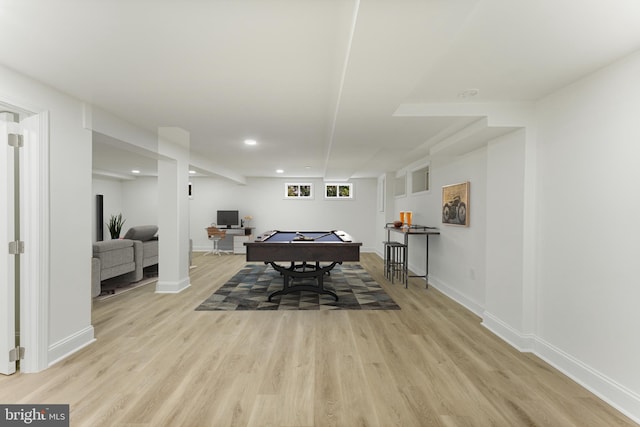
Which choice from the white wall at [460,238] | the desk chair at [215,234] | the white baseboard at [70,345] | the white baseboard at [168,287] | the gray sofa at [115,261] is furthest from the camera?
the desk chair at [215,234]

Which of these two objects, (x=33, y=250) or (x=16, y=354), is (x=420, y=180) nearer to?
(x=33, y=250)

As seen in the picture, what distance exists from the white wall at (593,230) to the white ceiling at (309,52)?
0.87 ft

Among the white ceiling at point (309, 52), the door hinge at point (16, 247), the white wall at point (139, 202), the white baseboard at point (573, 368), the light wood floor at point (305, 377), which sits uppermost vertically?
the white ceiling at point (309, 52)

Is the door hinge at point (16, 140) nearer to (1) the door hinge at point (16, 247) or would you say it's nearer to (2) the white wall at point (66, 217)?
(2) the white wall at point (66, 217)

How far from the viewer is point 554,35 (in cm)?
185

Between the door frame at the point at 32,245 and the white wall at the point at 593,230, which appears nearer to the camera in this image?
the white wall at the point at 593,230

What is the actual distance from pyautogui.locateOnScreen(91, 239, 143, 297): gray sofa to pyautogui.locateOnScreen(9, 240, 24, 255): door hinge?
1.98m

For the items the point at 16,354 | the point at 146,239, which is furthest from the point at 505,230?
the point at 146,239

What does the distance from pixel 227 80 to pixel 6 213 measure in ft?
6.81

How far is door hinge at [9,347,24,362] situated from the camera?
248 centimetres

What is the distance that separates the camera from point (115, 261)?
484 centimetres

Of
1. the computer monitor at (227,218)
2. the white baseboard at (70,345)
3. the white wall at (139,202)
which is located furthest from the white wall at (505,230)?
the white wall at (139,202)

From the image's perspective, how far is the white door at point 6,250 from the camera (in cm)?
246

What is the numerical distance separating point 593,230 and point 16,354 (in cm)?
470
